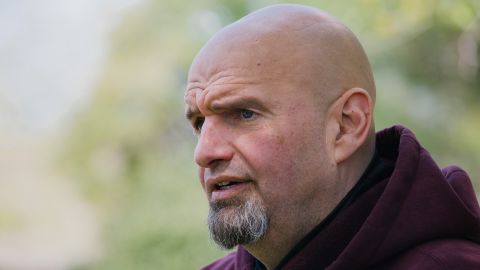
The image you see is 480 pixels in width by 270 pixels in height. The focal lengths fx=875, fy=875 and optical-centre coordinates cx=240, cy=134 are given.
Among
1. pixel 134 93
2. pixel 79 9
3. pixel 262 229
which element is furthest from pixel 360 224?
pixel 79 9

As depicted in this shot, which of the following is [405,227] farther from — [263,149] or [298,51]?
[298,51]

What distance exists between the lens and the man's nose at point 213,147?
2.47 metres

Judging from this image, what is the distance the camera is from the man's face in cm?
246

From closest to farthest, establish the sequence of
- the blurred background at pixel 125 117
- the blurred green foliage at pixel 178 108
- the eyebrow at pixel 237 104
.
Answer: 1. the eyebrow at pixel 237 104
2. the blurred green foliage at pixel 178 108
3. the blurred background at pixel 125 117

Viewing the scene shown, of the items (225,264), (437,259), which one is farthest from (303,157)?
(225,264)

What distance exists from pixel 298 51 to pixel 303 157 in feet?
1.01

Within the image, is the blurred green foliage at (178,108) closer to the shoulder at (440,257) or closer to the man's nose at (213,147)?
the man's nose at (213,147)

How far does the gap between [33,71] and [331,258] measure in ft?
38.8

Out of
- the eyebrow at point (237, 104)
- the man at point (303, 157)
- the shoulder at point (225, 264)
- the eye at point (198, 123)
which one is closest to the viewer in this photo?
the man at point (303, 157)

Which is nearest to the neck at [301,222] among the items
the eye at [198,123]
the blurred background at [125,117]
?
the eye at [198,123]

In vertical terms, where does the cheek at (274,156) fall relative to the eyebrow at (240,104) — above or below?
below

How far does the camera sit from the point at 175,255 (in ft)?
25.2

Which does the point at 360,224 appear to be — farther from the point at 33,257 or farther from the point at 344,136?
the point at 33,257

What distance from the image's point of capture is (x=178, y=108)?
11477mm
